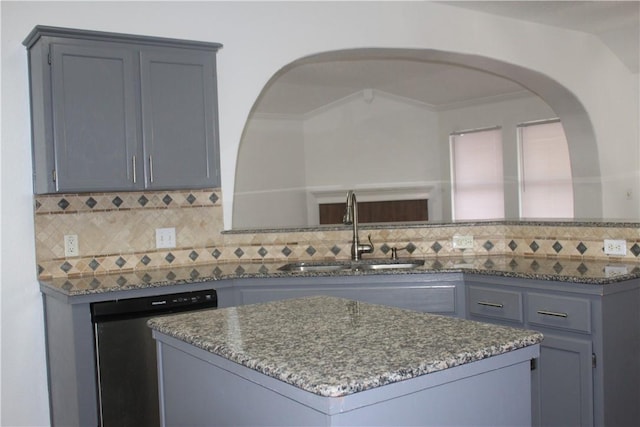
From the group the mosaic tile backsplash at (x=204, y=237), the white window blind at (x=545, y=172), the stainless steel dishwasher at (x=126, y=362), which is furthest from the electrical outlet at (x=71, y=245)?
the white window blind at (x=545, y=172)

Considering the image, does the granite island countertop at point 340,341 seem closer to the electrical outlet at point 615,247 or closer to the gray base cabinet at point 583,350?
the gray base cabinet at point 583,350

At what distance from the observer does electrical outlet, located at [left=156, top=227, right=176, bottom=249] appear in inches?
154

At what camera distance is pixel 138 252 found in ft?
12.7

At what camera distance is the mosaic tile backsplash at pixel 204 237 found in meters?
3.58

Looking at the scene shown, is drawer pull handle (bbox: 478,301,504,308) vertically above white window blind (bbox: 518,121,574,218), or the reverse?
white window blind (bbox: 518,121,574,218)

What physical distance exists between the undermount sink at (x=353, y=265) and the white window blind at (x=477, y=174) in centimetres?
392

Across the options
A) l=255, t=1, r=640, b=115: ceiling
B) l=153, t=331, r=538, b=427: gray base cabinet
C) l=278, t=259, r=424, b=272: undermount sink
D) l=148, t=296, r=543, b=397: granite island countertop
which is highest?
l=255, t=1, r=640, b=115: ceiling

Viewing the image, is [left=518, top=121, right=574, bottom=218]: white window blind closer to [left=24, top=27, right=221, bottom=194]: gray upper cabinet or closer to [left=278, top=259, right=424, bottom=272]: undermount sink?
[left=278, top=259, right=424, bottom=272]: undermount sink

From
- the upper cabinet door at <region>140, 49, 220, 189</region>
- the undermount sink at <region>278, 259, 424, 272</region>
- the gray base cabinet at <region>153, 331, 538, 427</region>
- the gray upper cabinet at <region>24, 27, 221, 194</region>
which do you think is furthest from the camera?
the undermount sink at <region>278, 259, 424, 272</region>

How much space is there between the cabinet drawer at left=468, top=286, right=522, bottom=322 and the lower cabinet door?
0.64 feet

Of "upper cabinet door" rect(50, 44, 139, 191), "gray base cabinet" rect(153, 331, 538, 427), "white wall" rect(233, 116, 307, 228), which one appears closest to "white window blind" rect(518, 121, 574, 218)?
"white wall" rect(233, 116, 307, 228)

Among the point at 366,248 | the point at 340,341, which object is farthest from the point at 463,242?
the point at 340,341

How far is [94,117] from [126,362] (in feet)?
4.01

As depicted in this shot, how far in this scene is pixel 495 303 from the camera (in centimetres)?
326
